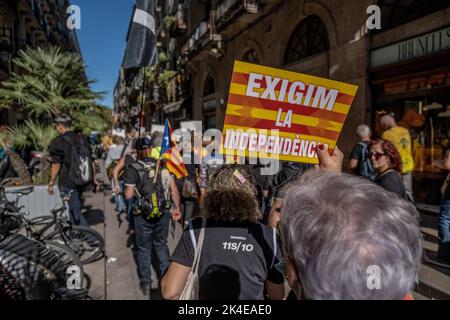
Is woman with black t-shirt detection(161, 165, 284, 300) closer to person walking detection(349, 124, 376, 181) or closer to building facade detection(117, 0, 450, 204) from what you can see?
person walking detection(349, 124, 376, 181)

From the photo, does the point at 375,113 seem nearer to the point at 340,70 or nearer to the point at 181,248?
the point at 340,70

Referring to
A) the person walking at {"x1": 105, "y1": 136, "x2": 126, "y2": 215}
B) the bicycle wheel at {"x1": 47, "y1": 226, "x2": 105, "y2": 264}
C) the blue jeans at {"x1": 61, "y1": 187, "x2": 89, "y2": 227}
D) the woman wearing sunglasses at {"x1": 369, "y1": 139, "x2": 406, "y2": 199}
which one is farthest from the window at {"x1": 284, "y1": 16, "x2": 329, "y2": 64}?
the bicycle wheel at {"x1": 47, "y1": 226, "x2": 105, "y2": 264}

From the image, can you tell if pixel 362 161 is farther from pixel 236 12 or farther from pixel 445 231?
pixel 236 12

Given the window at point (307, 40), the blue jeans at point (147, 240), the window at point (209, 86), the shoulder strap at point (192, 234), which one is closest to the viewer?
the shoulder strap at point (192, 234)

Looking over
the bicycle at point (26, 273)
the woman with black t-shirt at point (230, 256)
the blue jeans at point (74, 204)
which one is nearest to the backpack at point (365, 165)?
the woman with black t-shirt at point (230, 256)

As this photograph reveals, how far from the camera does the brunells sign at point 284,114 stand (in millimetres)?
2459

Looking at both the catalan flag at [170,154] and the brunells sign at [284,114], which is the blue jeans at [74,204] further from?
the brunells sign at [284,114]

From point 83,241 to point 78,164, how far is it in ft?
3.69

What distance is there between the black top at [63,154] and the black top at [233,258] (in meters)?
3.94

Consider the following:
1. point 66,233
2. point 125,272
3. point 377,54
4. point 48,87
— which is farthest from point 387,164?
point 48,87

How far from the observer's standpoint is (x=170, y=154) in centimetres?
498

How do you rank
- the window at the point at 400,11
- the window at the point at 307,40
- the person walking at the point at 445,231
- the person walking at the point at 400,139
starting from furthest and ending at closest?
the window at the point at 307,40 < the window at the point at 400,11 < the person walking at the point at 400,139 < the person walking at the point at 445,231

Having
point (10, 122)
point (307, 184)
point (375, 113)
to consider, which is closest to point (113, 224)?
point (375, 113)

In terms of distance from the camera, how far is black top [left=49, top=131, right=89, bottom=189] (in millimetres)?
5270
